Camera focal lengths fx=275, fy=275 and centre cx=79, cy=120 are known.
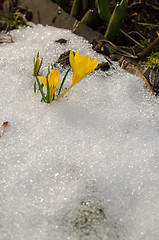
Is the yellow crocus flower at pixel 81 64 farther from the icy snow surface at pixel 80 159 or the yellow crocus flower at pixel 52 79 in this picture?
the icy snow surface at pixel 80 159

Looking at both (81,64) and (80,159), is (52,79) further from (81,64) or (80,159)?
(80,159)

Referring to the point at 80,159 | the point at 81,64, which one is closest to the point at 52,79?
the point at 81,64

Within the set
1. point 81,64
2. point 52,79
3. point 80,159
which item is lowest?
point 80,159

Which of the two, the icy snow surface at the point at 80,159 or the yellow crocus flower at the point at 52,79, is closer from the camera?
the icy snow surface at the point at 80,159

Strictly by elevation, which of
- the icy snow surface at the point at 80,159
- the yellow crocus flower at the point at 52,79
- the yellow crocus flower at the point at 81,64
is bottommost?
the icy snow surface at the point at 80,159

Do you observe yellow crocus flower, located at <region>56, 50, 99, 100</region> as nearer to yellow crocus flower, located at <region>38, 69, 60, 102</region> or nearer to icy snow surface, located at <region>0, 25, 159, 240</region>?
yellow crocus flower, located at <region>38, 69, 60, 102</region>

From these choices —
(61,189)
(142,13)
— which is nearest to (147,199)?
(61,189)

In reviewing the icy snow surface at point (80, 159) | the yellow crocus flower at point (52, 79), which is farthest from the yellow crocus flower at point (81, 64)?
the icy snow surface at point (80, 159)

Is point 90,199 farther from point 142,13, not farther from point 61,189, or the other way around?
point 142,13
